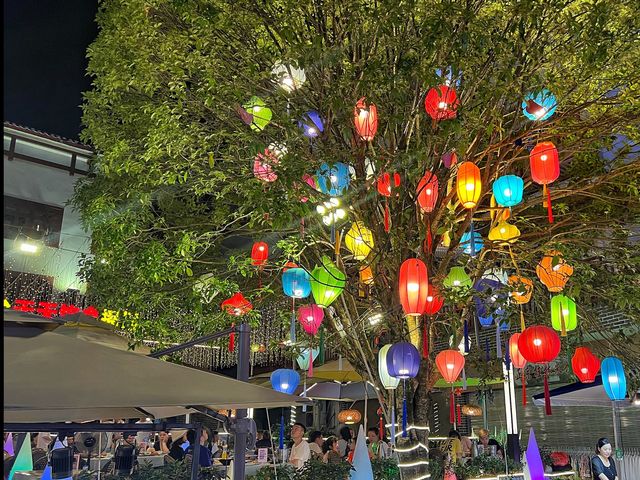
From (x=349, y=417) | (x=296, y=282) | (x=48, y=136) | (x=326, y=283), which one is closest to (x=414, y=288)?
(x=326, y=283)

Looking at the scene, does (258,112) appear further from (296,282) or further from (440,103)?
(296,282)

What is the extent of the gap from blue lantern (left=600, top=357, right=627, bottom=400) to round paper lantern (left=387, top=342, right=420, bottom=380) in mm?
2694

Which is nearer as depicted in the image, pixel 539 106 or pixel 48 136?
pixel 539 106

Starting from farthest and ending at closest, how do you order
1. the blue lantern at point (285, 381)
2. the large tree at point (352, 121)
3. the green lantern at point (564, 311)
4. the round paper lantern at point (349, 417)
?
the round paper lantern at point (349, 417), the blue lantern at point (285, 381), the green lantern at point (564, 311), the large tree at point (352, 121)

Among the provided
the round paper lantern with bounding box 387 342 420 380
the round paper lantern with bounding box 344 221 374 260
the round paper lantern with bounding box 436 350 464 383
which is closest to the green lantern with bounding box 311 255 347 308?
the round paper lantern with bounding box 344 221 374 260

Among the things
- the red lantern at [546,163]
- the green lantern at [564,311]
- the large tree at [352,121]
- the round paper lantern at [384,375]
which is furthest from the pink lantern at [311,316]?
the red lantern at [546,163]

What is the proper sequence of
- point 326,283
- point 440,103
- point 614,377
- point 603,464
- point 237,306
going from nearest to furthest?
point 440,103
point 326,283
point 614,377
point 237,306
point 603,464

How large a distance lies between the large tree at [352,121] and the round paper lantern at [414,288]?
466mm

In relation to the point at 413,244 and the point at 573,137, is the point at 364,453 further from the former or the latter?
the point at 573,137

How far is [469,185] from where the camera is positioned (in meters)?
6.29

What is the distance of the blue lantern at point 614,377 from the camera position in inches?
295

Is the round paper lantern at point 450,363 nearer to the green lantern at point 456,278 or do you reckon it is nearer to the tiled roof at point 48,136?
the green lantern at point 456,278

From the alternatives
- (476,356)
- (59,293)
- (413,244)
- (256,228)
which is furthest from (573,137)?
(59,293)

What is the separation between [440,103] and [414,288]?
6.42ft
